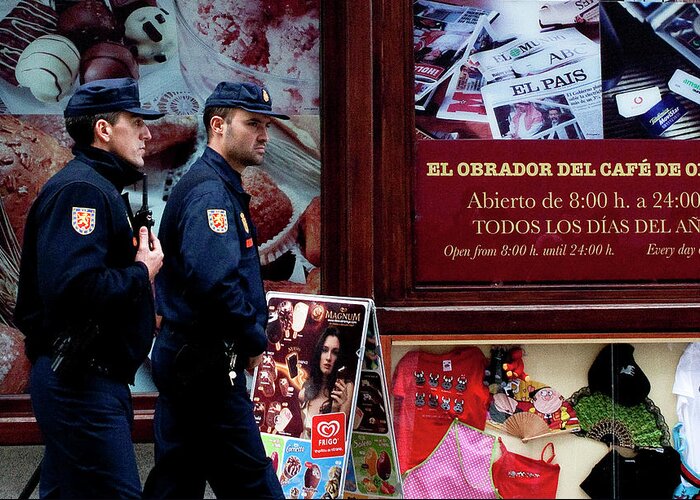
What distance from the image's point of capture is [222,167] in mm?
4414

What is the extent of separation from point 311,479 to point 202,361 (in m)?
1.24

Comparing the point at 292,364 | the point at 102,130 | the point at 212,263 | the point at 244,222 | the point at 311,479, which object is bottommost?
the point at 311,479

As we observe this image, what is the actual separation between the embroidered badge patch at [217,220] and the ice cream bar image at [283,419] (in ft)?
4.57

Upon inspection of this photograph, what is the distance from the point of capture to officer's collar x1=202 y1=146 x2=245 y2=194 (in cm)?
440

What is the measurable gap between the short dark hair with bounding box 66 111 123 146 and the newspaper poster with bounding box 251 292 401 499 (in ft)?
5.26

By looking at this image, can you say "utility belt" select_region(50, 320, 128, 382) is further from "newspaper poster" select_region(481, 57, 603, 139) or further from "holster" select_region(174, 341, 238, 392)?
"newspaper poster" select_region(481, 57, 603, 139)

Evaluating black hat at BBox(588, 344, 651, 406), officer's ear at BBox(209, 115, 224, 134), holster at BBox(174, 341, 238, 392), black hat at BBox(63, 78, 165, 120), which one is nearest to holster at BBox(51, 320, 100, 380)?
holster at BBox(174, 341, 238, 392)

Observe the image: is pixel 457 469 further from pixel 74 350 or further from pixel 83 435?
pixel 74 350

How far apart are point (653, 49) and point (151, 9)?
293cm

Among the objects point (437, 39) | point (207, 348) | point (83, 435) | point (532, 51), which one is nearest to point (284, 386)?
point (207, 348)

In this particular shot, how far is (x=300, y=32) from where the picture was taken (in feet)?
19.1

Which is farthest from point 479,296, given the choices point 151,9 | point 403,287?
point 151,9

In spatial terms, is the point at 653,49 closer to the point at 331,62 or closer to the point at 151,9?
the point at 331,62

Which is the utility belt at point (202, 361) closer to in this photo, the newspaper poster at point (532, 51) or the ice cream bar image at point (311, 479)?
the ice cream bar image at point (311, 479)
